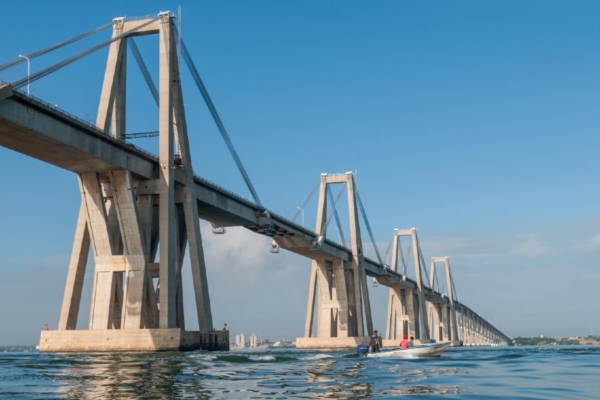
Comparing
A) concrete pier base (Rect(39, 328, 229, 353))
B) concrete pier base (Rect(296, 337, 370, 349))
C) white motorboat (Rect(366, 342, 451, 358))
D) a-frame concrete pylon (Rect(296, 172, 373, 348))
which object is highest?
a-frame concrete pylon (Rect(296, 172, 373, 348))

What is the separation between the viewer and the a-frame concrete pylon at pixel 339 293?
10750 cm

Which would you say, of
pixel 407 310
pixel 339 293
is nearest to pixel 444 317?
pixel 407 310

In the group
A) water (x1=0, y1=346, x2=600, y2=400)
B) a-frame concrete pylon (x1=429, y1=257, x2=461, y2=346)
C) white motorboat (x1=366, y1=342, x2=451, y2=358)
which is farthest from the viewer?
a-frame concrete pylon (x1=429, y1=257, x2=461, y2=346)

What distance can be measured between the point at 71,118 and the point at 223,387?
2859 cm

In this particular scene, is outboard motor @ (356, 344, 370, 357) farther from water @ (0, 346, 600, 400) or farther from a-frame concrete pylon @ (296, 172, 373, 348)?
a-frame concrete pylon @ (296, 172, 373, 348)

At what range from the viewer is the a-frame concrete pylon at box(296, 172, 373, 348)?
107500 millimetres

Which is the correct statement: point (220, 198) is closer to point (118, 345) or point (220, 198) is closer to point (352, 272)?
point (118, 345)

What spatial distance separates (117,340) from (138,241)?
727cm

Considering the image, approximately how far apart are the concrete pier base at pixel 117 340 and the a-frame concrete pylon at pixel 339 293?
172 feet

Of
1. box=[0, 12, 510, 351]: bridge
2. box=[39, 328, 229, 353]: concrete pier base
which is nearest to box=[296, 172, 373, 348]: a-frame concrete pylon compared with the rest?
box=[0, 12, 510, 351]: bridge

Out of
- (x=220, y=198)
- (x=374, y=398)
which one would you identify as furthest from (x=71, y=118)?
(x=374, y=398)

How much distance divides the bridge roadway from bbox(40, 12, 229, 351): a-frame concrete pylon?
1115 millimetres

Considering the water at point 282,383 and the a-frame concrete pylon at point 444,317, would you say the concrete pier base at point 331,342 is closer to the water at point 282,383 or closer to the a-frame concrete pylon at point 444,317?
the water at point 282,383

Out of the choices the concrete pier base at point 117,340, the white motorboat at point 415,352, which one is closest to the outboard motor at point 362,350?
the white motorboat at point 415,352
